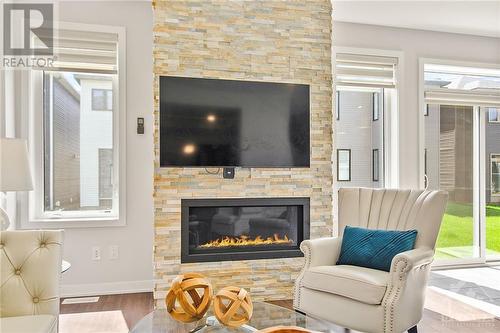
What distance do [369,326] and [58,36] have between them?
3.50 meters

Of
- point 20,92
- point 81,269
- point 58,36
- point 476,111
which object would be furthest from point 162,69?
point 476,111

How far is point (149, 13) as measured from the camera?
150 inches

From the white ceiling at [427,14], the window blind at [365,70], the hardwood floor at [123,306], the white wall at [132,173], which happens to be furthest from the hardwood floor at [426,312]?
the white ceiling at [427,14]

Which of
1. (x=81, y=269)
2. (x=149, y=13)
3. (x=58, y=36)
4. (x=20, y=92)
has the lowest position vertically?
(x=81, y=269)

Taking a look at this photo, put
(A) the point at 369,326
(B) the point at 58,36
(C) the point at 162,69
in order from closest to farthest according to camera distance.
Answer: (A) the point at 369,326 < (C) the point at 162,69 < (B) the point at 58,36

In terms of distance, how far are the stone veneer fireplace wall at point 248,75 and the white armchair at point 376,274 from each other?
29.4 inches

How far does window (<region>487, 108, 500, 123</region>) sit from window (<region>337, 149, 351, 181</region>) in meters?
2.09

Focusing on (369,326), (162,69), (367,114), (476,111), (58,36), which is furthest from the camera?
(476,111)

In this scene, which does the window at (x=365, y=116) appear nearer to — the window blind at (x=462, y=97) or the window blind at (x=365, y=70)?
the window blind at (x=365, y=70)

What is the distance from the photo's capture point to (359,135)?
4.44 meters

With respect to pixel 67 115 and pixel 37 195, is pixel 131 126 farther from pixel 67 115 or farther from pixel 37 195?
pixel 37 195

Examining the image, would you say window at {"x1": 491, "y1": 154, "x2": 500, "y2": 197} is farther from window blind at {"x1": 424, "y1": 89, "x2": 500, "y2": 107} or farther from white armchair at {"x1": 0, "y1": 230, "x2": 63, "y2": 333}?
white armchair at {"x1": 0, "y1": 230, "x2": 63, "y2": 333}

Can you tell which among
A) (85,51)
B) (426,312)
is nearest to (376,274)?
(426,312)

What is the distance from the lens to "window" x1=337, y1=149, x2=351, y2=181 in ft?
14.2
